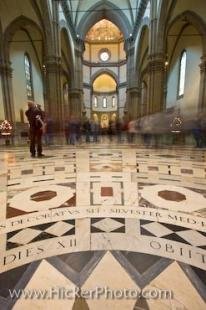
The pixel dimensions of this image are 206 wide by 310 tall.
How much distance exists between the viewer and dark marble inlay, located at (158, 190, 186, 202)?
10.6 feet

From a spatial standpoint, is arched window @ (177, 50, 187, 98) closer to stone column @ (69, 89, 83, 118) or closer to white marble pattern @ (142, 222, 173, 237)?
stone column @ (69, 89, 83, 118)

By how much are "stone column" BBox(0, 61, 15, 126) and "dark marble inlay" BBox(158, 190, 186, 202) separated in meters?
15.2

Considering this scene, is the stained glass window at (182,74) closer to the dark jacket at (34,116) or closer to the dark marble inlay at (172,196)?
the dark jacket at (34,116)

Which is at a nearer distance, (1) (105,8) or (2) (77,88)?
(1) (105,8)

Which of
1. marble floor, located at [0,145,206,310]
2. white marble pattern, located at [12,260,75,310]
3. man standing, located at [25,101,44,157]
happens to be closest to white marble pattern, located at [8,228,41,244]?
marble floor, located at [0,145,206,310]

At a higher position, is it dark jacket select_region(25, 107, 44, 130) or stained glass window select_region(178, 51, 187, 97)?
stained glass window select_region(178, 51, 187, 97)

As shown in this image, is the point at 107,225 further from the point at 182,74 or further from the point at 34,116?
the point at 182,74

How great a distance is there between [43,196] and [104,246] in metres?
1.69

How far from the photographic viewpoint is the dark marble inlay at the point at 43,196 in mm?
3305

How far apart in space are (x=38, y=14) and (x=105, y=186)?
16.3 meters

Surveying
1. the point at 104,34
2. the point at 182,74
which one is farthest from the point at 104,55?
the point at 182,74

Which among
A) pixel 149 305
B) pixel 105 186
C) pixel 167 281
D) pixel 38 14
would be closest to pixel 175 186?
pixel 105 186

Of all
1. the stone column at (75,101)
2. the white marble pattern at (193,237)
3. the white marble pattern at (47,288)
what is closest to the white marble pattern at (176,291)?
the white marble pattern at (193,237)

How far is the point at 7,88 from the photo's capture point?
15.8 meters
